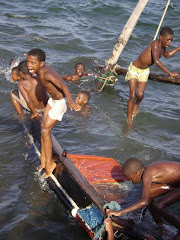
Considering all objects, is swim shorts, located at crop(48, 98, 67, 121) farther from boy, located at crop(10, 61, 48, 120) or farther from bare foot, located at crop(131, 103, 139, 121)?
bare foot, located at crop(131, 103, 139, 121)

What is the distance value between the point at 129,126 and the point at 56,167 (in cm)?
299

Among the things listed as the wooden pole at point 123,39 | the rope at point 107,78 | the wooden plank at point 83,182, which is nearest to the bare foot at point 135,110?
the rope at point 107,78

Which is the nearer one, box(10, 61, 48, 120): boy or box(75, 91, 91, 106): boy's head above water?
box(10, 61, 48, 120): boy

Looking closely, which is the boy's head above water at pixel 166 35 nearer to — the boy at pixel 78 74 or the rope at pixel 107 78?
the rope at pixel 107 78

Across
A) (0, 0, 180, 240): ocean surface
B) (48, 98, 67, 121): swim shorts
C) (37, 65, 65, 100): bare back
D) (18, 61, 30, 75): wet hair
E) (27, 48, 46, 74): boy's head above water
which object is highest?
(27, 48, 46, 74): boy's head above water

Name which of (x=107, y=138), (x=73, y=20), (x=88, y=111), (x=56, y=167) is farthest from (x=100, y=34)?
(x=56, y=167)

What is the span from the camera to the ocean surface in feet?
15.5

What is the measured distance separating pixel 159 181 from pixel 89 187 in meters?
0.86

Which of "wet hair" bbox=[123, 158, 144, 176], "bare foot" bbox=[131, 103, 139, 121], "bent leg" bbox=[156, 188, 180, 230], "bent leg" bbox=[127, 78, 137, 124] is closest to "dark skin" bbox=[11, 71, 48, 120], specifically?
"bent leg" bbox=[127, 78, 137, 124]

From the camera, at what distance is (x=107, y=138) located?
6.98m

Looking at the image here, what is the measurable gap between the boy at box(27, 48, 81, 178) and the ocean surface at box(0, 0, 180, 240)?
630mm

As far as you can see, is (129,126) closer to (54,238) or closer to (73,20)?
(54,238)

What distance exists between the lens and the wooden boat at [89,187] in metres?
3.91

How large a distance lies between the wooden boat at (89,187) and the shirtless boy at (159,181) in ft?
1.45
